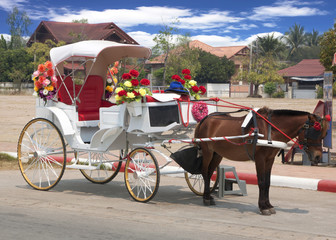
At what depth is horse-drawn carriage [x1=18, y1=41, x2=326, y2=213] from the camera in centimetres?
718

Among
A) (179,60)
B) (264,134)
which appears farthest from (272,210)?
(179,60)

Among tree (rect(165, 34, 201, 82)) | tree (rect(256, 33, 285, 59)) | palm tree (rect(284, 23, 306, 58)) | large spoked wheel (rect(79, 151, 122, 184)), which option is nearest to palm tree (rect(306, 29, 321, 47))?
palm tree (rect(284, 23, 306, 58))

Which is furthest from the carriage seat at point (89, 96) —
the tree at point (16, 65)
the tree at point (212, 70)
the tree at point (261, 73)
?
the tree at point (212, 70)

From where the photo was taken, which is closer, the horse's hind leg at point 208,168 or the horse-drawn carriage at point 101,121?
the horse's hind leg at point 208,168

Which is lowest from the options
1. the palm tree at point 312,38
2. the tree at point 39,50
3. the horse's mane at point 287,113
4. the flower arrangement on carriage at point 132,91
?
the horse's mane at point 287,113

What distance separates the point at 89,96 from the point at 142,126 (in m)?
2.28

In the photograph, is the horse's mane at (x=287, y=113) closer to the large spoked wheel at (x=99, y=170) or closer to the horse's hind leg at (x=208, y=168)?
the horse's hind leg at (x=208, y=168)

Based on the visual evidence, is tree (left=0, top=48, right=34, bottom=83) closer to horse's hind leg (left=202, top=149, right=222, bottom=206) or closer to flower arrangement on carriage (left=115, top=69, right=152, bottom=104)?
flower arrangement on carriage (left=115, top=69, right=152, bottom=104)

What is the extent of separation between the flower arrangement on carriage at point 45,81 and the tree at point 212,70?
2598 inches

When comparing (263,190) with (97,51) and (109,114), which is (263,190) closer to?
(109,114)

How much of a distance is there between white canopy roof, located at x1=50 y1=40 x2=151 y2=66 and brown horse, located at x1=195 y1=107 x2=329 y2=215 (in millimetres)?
2250

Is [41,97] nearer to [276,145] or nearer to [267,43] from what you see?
[276,145]

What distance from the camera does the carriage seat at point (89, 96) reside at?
9828 mm

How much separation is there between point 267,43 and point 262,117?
80.9 meters
